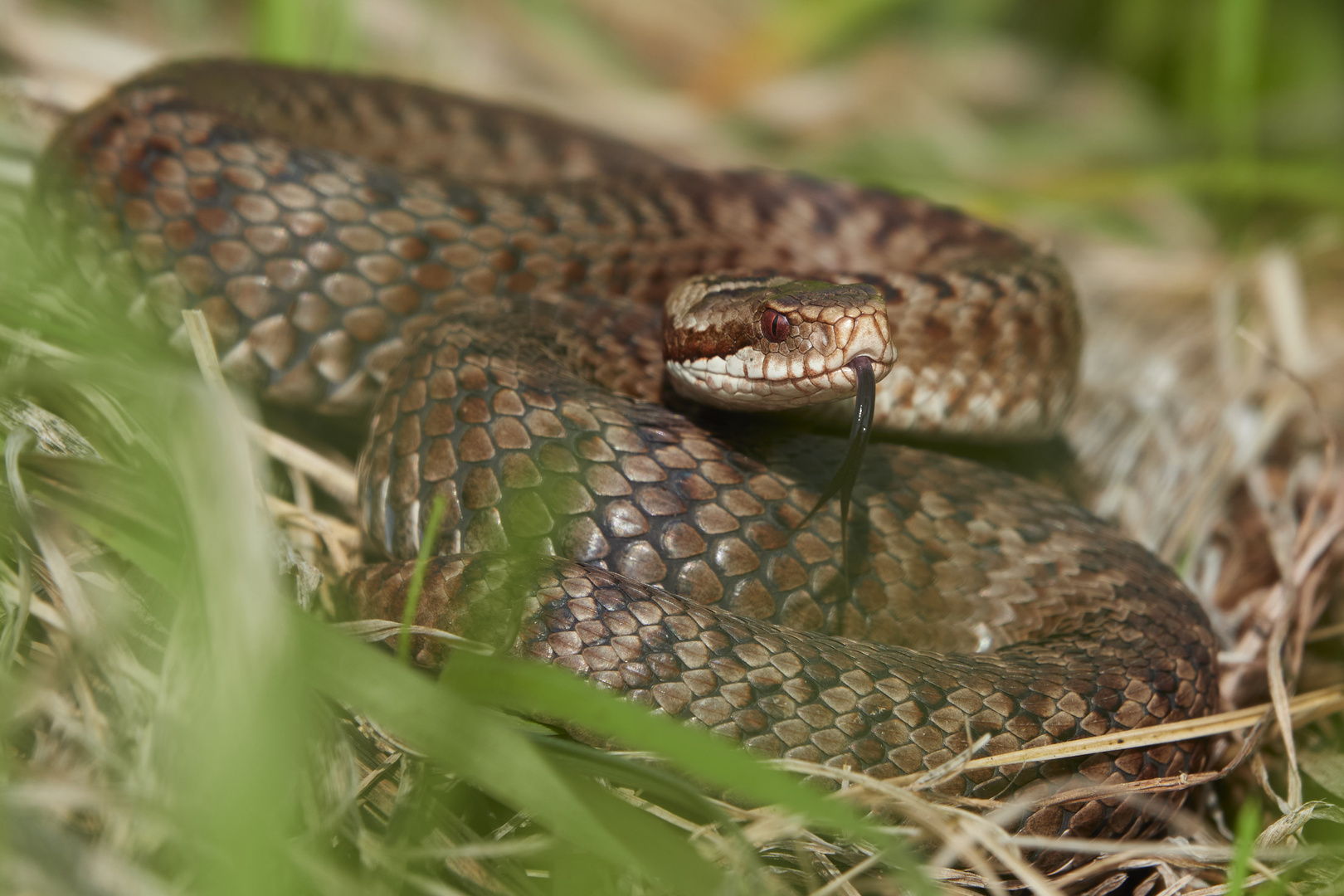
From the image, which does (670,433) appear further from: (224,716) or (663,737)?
(224,716)

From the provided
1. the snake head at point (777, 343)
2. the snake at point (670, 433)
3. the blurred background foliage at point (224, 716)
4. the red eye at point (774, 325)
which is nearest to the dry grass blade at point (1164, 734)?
the snake at point (670, 433)

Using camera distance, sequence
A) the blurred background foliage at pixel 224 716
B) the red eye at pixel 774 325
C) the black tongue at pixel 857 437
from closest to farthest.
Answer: the blurred background foliage at pixel 224 716
the black tongue at pixel 857 437
the red eye at pixel 774 325

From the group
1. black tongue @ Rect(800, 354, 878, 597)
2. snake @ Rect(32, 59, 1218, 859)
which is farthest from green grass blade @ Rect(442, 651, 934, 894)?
black tongue @ Rect(800, 354, 878, 597)

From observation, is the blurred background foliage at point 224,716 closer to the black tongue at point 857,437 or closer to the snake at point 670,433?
the snake at point 670,433

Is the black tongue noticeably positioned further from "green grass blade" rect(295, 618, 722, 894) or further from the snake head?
"green grass blade" rect(295, 618, 722, 894)

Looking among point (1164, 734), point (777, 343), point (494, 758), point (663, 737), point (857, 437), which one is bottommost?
point (1164, 734)

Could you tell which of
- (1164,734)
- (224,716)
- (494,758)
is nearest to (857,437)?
(1164,734)

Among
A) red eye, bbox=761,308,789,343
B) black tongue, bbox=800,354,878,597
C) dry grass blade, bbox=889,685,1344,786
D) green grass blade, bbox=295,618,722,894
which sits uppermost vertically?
red eye, bbox=761,308,789,343

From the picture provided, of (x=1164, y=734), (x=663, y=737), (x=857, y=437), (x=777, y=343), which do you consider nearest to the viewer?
(x=663, y=737)
